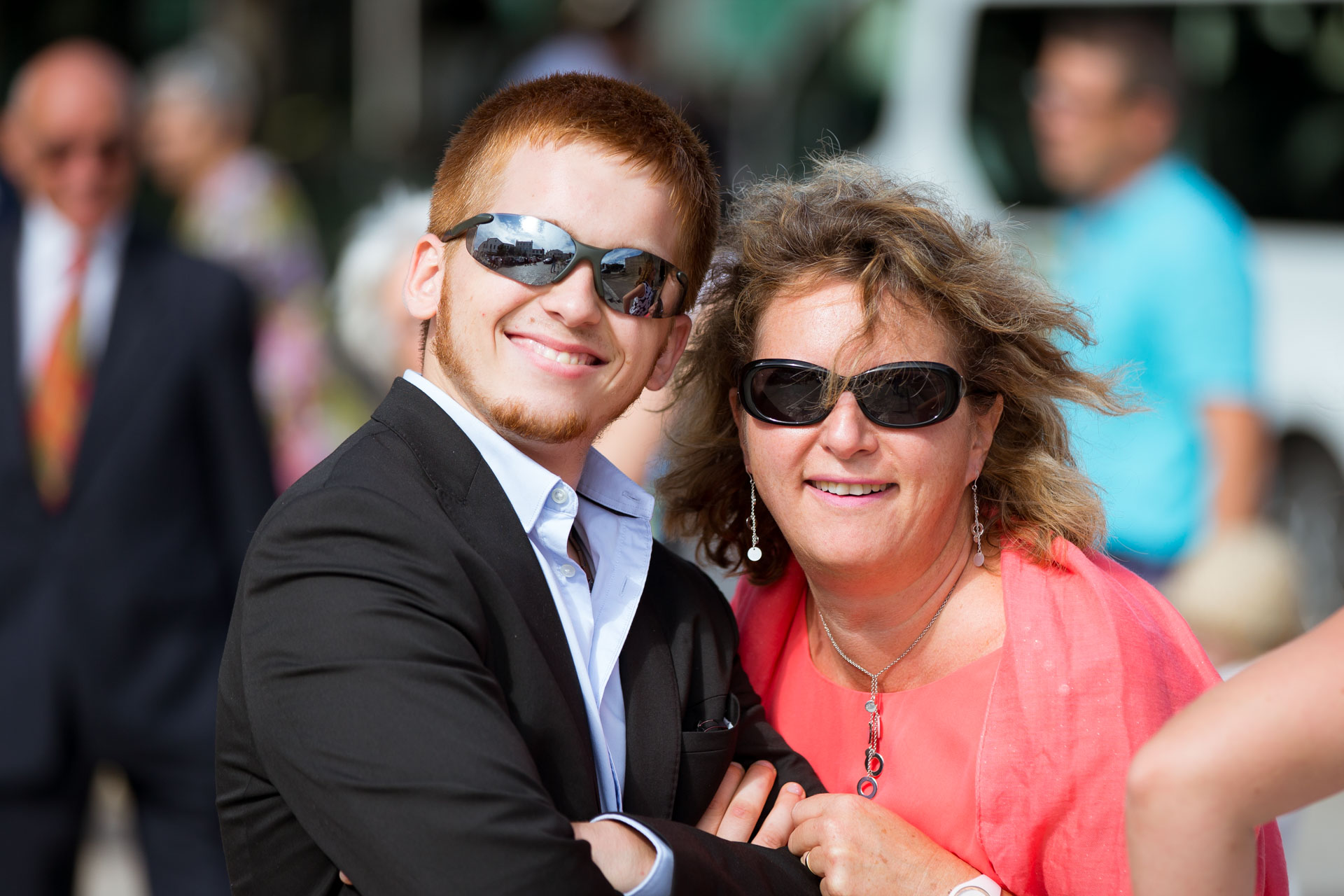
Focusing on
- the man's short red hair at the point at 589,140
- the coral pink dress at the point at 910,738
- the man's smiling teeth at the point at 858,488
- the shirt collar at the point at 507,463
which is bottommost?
the coral pink dress at the point at 910,738

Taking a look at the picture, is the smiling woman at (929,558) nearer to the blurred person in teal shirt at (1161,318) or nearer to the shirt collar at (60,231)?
the blurred person in teal shirt at (1161,318)

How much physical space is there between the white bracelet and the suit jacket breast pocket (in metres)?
0.41

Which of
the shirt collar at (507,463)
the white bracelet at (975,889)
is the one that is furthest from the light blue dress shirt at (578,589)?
the white bracelet at (975,889)

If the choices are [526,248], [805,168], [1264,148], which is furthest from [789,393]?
[1264,148]

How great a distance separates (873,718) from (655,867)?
2.39ft

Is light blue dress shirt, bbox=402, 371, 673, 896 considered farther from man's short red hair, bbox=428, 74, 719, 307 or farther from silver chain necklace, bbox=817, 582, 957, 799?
silver chain necklace, bbox=817, 582, 957, 799

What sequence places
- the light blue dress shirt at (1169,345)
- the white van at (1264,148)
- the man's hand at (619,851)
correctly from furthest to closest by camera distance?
1. the white van at (1264,148)
2. the light blue dress shirt at (1169,345)
3. the man's hand at (619,851)

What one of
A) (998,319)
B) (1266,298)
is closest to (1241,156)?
(1266,298)

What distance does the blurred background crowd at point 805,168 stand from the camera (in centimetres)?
Result: 425

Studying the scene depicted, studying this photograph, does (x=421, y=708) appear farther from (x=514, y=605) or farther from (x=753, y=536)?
(x=753, y=536)

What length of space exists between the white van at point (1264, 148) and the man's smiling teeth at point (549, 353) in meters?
5.03

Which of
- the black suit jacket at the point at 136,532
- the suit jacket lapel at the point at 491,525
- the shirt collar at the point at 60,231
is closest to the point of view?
the suit jacket lapel at the point at 491,525

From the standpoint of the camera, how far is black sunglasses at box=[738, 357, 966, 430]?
7.80 feet

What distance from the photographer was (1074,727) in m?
2.21
